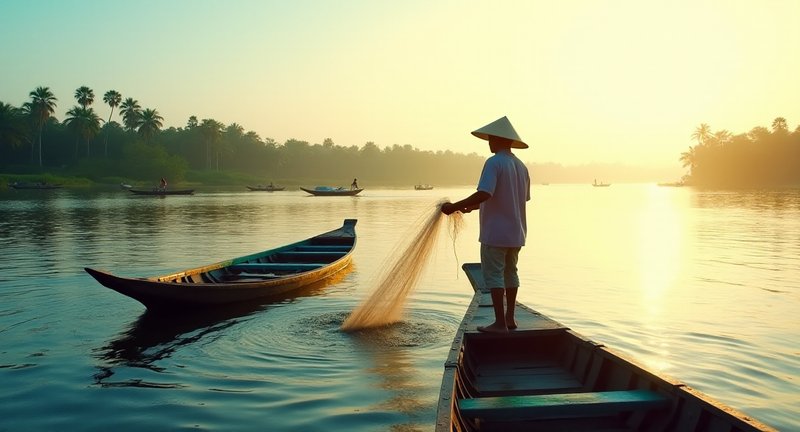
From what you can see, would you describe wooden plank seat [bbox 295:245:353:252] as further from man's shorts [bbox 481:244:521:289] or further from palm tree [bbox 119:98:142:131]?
palm tree [bbox 119:98:142:131]

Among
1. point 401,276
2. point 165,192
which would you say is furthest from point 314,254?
point 165,192

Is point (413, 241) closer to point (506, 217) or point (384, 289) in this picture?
point (384, 289)

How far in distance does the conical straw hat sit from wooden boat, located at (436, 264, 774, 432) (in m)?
2.00

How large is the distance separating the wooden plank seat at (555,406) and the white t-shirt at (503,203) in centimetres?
212

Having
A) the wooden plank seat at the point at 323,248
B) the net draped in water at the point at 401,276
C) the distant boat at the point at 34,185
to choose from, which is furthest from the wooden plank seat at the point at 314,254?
the distant boat at the point at 34,185

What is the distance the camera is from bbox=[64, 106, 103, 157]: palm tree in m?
86.6

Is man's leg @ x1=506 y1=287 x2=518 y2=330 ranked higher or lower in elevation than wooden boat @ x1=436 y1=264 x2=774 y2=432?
higher

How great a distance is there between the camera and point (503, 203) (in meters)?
6.13

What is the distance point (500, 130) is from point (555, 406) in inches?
118

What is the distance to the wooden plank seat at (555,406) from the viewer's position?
4168mm

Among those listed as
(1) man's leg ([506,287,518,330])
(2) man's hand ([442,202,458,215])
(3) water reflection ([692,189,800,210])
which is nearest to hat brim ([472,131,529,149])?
(2) man's hand ([442,202,458,215])

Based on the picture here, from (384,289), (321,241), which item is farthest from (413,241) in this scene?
(321,241)

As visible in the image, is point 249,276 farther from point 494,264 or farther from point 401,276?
point 494,264

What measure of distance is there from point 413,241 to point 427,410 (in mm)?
2285
